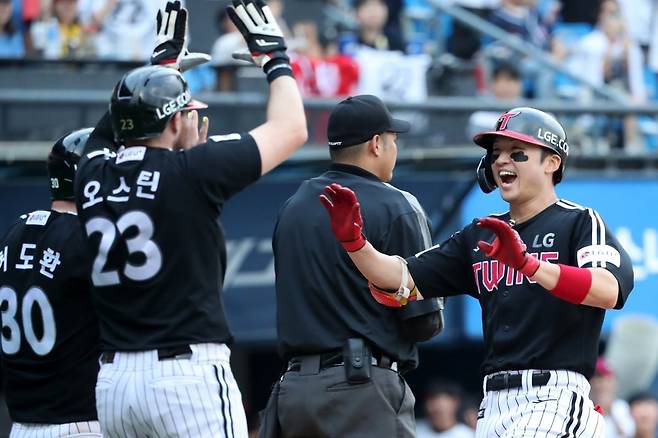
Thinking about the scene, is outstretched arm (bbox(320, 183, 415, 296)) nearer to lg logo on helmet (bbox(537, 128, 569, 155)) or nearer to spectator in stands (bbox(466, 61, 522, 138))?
lg logo on helmet (bbox(537, 128, 569, 155))

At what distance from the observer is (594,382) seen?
10250 millimetres

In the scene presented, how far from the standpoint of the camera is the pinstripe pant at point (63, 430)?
5824 millimetres

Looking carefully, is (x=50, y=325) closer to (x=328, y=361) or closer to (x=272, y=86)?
(x=328, y=361)

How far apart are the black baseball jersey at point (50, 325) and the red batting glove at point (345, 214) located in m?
1.15

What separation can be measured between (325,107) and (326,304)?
517cm

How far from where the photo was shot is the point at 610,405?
1077cm

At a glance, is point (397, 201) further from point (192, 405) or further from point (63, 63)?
point (63, 63)

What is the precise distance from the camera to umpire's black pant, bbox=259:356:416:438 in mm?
5754

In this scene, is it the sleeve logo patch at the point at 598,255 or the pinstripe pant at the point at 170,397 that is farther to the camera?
the sleeve logo patch at the point at 598,255

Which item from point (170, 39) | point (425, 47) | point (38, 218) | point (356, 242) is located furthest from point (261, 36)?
point (425, 47)

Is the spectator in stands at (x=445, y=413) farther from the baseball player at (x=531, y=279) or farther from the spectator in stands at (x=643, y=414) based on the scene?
the baseball player at (x=531, y=279)

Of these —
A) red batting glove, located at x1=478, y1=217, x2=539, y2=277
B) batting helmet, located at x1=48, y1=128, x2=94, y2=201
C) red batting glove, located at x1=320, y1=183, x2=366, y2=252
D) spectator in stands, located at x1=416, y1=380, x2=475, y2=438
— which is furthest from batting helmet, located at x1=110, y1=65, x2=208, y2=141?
spectator in stands, located at x1=416, y1=380, x2=475, y2=438

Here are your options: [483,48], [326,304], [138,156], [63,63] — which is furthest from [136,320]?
[483,48]

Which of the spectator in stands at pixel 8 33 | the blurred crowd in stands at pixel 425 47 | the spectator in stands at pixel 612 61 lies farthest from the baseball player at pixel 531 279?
the spectator in stands at pixel 612 61
